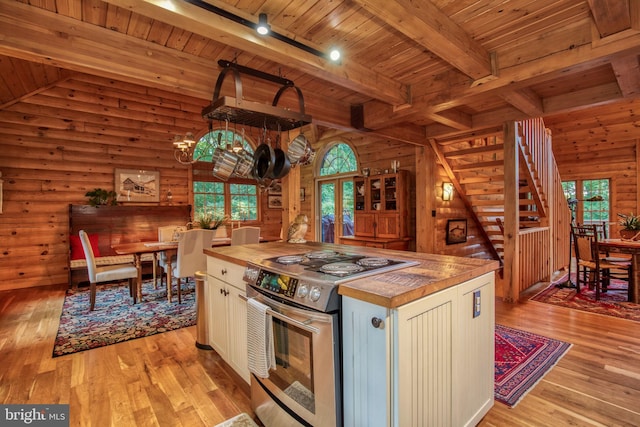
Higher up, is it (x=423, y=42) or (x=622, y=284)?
(x=423, y=42)

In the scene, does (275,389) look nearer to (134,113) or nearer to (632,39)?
(632,39)

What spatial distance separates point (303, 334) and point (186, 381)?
1.34 m

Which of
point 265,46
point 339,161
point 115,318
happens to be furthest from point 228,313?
point 339,161

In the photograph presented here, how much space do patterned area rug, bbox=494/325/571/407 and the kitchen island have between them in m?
0.56

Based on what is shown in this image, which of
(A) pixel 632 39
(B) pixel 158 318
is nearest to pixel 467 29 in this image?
(A) pixel 632 39

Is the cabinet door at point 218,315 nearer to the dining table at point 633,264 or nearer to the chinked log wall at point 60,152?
the chinked log wall at point 60,152

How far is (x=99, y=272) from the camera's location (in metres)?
3.82

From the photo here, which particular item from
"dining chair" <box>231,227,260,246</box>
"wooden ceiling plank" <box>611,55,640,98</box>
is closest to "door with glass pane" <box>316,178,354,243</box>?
"dining chair" <box>231,227,260,246</box>

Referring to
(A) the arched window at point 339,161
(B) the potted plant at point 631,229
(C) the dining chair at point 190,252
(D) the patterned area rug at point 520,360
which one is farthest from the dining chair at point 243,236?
(B) the potted plant at point 631,229

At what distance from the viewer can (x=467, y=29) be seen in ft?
7.74

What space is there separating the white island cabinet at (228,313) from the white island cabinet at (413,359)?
95 centimetres

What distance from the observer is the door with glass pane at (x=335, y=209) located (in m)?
6.88

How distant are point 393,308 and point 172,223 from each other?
5.86 metres

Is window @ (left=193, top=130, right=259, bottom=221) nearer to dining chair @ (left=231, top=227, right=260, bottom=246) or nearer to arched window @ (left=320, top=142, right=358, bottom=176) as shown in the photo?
arched window @ (left=320, top=142, right=358, bottom=176)
